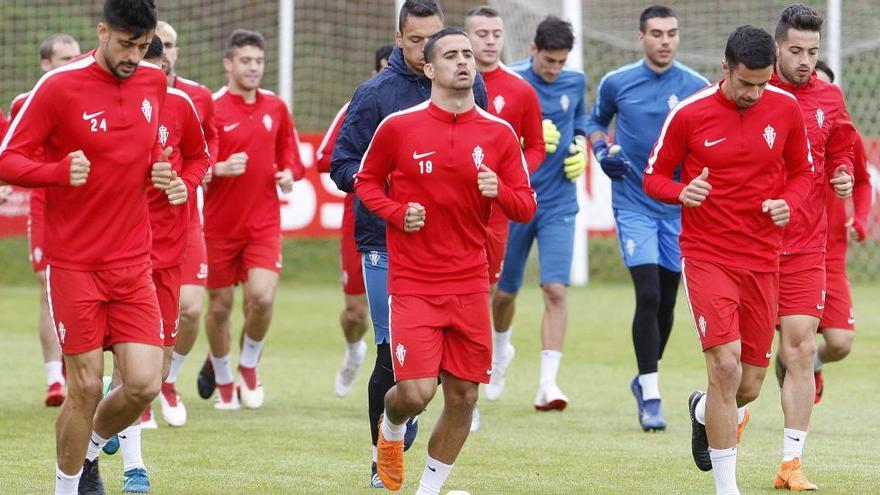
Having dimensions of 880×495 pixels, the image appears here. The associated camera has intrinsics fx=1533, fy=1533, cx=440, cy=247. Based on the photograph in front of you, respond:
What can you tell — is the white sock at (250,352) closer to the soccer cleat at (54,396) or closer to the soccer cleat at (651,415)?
the soccer cleat at (54,396)

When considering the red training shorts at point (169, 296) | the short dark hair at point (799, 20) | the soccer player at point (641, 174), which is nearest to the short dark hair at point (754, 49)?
the short dark hair at point (799, 20)

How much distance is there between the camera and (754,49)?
6961 mm

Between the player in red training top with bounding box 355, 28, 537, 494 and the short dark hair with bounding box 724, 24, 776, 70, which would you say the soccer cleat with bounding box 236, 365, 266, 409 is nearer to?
the player in red training top with bounding box 355, 28, 537, 494

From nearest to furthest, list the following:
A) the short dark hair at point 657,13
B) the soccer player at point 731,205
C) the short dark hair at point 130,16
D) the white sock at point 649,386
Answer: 1. the short dark hair at point 130,16
2. the soccer player at point 731,205
3. the white sock at point 649,386
4. the short dark hair at point 657,13

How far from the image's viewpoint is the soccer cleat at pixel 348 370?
1149cm

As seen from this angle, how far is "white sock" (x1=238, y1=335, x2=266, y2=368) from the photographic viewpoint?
442 inches

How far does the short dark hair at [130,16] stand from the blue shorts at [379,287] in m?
1.96

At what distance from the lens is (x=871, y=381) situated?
41.1ft

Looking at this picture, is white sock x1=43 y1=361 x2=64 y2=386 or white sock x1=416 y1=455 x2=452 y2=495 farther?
white sock x1=43 y1=361 x2=64 y2=386

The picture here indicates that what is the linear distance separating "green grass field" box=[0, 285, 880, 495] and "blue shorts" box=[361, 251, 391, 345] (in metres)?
0.81

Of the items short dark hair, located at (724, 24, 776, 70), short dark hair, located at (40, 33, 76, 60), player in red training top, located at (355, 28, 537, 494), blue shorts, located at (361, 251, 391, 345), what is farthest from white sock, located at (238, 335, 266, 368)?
short dark hair, located at (724, 24, 776, 70)

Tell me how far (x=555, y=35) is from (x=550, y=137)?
0.74 metres

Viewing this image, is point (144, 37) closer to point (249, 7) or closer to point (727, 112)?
point (727, 112)

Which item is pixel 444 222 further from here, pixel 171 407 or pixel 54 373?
pixel 54 373
